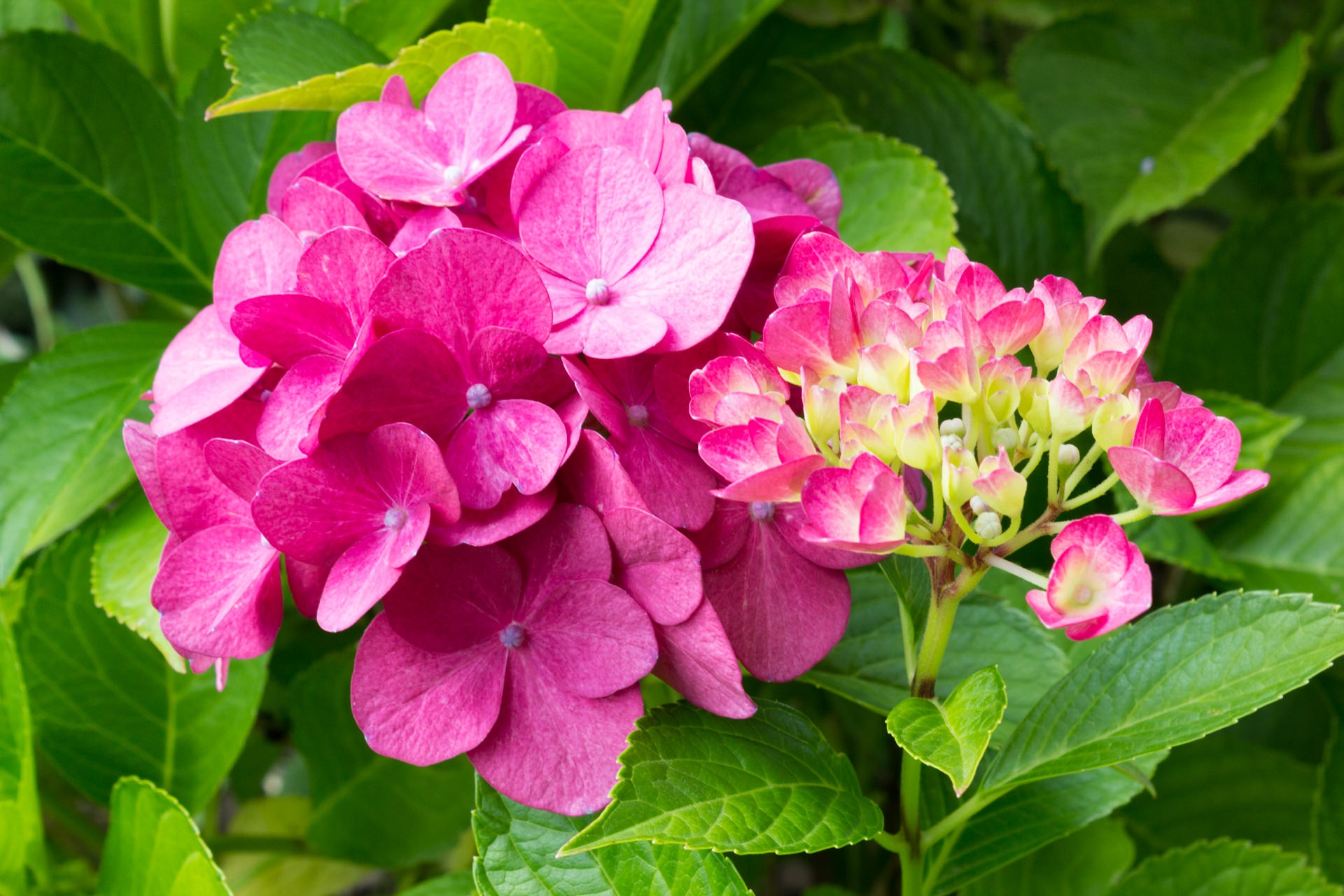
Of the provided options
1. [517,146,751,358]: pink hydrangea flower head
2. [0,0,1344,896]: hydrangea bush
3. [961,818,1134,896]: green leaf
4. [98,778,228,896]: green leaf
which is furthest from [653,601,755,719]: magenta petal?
[961,818,1134,896]: green leaf

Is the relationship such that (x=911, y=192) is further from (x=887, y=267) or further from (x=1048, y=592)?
(x=1048, y=592)

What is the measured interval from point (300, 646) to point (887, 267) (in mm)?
691

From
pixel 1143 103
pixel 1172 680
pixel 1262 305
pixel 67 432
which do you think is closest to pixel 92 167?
pixel 67 432

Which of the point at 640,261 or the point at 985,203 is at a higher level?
the point at 640,261

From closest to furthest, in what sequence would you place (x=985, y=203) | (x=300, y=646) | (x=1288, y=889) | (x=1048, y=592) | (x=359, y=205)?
(x=1048, y=592), (x=359, y=205), (x=1288, y=889), (x=985, y=203), (x=300, y=646)

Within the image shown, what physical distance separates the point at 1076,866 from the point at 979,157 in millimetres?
510

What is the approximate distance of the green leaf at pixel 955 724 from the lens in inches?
14.0

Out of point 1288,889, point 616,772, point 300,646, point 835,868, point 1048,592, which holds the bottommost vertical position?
point 835,868

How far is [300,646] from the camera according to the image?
36.2 inches

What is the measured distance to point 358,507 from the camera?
39cm

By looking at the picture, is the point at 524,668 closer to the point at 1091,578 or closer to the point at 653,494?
the point at 653,494

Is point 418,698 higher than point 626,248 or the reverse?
the reverse

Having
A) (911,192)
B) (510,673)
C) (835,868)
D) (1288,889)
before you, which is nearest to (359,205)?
(510,673)

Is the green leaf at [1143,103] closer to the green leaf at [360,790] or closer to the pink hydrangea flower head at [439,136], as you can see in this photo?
the pink hydrangea flower head at [439,136]
